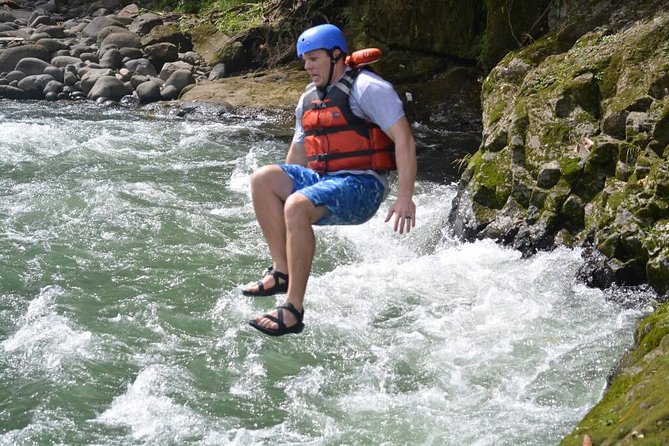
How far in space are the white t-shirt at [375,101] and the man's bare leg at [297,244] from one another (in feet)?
1.87

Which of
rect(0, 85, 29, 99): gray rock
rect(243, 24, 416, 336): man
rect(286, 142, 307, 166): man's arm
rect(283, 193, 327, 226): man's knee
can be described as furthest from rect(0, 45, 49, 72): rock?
rect(283, 193, 327, 226): man's knee

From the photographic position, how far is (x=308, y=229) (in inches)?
206

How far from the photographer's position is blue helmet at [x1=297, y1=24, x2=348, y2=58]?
5.29 metres

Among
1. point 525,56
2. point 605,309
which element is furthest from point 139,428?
point 525,56

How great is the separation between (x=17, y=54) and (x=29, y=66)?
51cm

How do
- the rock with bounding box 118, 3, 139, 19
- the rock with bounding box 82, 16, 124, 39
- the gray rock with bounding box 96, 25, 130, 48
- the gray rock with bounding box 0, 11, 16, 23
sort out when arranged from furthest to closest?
the gray rock with bounding box 0, 11, 16, 23, the rock with bounding box 118, 3, 139, 19, the rock with bounding box 82, 16, 124, 39, the gray rock with bounding box 96, 25, 130, 48

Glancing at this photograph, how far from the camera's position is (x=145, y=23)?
20.3 m

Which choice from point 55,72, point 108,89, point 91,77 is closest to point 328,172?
point 108,89

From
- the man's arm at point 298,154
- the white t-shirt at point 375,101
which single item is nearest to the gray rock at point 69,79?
the man's arm at point 298,154

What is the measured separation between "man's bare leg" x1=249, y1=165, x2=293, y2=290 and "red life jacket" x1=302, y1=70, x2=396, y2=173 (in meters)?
0.29

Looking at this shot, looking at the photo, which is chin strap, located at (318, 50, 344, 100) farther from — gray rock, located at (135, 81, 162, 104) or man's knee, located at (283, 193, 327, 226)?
gray rock, located at (135, 81, 162, 104)

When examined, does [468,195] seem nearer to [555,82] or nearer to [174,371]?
[555,82]

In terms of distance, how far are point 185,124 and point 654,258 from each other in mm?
9209

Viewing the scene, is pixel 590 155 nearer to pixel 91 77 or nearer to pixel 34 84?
pixel 91 77
